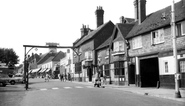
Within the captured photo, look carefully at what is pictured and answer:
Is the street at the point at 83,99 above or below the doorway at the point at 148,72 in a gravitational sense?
below

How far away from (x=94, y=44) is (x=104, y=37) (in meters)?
2.45

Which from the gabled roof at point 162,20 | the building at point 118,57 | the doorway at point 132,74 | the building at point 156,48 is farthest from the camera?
the building at point 118,57

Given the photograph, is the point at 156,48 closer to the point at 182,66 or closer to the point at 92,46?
the point at 182,66

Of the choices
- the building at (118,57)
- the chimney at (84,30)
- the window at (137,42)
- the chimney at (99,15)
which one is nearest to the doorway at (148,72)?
the window at (137,42)

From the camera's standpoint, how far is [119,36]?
98.4ft

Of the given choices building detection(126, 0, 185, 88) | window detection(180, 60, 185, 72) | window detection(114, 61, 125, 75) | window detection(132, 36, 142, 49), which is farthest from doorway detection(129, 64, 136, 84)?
window detection(180, 60, 185, 72)

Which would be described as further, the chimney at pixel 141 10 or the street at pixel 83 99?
the chimney at pixel 141 10

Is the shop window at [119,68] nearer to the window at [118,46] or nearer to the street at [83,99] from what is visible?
the window at [118,46]

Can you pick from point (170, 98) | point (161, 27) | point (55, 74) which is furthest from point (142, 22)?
point (55, 74)

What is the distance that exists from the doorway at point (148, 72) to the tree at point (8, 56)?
4508 cm

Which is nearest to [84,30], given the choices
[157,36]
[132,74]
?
[132,74]

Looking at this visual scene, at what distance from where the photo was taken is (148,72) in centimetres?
2561

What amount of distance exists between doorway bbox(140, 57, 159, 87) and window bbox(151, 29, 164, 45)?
328cm

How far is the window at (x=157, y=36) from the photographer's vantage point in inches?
863
